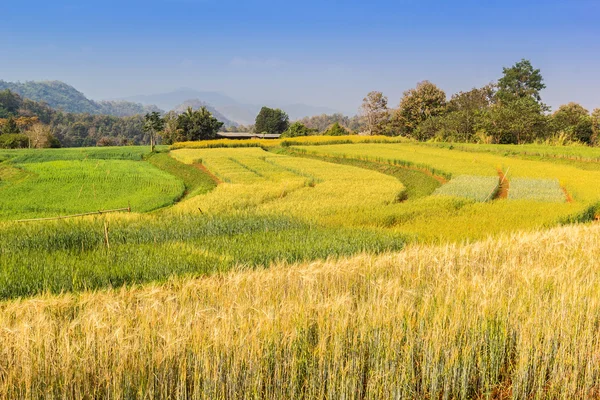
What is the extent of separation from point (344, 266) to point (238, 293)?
1.82 metres

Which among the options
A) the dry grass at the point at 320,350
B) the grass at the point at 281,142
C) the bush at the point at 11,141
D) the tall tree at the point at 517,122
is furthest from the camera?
the bush at the point at 11,141

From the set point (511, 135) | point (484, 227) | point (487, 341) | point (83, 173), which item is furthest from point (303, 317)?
point (511, 135)

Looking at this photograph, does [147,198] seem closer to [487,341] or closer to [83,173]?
[83,173]

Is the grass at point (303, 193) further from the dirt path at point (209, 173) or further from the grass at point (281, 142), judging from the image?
the grass at point (281, 142)

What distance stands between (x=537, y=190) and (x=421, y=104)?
53548 millimetres

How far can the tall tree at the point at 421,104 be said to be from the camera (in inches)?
2771

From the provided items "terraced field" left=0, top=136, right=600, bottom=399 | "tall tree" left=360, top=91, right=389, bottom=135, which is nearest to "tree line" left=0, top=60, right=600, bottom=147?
"tall tree" left=360, top=91, right=389, bottom=135

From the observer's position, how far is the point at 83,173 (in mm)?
26266

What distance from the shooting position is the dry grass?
142 inches

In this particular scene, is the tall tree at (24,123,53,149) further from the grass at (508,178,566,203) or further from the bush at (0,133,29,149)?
the grass at (508,178,566,203)

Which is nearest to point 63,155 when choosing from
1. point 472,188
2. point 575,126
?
point 472,188

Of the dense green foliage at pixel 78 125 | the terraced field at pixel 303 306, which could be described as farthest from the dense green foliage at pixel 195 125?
the terraced field at pixel 303 306

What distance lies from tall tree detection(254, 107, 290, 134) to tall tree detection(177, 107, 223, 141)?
36.7 metres

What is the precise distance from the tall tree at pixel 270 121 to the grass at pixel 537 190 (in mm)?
81843
